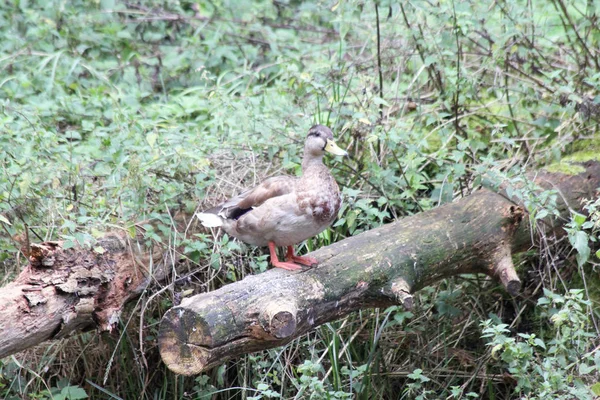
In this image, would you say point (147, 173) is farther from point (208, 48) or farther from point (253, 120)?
point (208, 48)

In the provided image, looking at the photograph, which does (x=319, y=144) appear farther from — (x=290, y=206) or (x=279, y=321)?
(x=279, y=321)

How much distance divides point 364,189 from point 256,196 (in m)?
1.14

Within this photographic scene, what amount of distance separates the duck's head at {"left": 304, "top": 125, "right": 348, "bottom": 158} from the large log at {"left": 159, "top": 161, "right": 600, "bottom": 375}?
17.8 inches

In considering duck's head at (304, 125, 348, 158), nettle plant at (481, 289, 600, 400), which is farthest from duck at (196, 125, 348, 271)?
nettle plant at (481, 289, 600, 400)

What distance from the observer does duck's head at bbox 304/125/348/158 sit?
12.9 ft

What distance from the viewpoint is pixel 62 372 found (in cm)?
440

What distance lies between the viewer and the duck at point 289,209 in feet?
12.2

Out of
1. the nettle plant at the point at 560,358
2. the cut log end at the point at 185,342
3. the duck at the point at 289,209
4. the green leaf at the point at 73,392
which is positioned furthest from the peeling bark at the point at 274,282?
the green leaf at the point at 73,392

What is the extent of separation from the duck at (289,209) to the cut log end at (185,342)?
638mm

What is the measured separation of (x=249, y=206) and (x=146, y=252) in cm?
67

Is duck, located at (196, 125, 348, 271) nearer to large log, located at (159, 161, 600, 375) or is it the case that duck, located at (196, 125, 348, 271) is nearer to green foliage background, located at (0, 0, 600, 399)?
large log, located at (159, 161, 600, 375)

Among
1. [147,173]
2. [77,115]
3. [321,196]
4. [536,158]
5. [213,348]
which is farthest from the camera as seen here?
[77,115]

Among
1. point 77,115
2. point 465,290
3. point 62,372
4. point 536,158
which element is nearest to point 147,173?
point 62,372

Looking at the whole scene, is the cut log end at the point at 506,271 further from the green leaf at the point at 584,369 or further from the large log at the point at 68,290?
the large log at the point at 68,290
